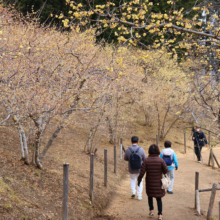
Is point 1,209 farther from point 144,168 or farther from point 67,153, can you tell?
point 67,153

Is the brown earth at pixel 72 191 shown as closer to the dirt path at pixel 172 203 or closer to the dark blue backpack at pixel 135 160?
the dirt path at pixel 172 203

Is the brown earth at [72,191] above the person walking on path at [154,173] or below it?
below

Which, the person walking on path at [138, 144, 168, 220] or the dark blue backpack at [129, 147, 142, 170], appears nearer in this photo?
the person walking on path at [138, 144, 168, 220]

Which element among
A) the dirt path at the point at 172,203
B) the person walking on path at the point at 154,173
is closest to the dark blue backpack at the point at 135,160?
the dirt path at the point at 172,203

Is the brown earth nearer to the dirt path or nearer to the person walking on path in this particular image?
the dirt path

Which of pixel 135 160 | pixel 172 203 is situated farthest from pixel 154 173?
pixel 172 203

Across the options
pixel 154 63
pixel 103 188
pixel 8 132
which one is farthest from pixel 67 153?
pixel 154 63

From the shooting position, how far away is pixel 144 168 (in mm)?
5469

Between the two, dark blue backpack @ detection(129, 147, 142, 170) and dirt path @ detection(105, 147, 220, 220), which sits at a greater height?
dark blue backpack @ detection(129, 147, 142, 170)

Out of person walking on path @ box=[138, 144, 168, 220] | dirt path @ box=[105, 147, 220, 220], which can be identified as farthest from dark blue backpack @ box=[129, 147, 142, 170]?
person walking on path @ box=[138, 144, 168, 220]

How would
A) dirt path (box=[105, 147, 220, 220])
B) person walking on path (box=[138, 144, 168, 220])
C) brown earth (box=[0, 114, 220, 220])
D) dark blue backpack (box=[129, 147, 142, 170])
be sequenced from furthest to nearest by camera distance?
1. dark blue backpack (box=[129, 147, 142, 170])
2. dirt path (box=[105, 147, 220, 220])
3. person walking on path (box=[138, 144, 168, 220])
4. brown earth (box=[0, 114, 220, 220])

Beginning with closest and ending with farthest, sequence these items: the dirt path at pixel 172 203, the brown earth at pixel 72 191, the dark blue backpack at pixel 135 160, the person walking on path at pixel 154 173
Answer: the brown earth at pixel 72 191 < the person walking on path at pixel 154 173 < the dirt path at pixel 172 203 < the dark blue backpack at pixel 135 160

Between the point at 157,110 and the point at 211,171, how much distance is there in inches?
329

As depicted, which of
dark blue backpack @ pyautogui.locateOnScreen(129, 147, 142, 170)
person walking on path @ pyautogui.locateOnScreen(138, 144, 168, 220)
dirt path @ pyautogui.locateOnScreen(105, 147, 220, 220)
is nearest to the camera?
person walking on path @ pyautogui.locateOnScreen(138, 144, 168, 220)
